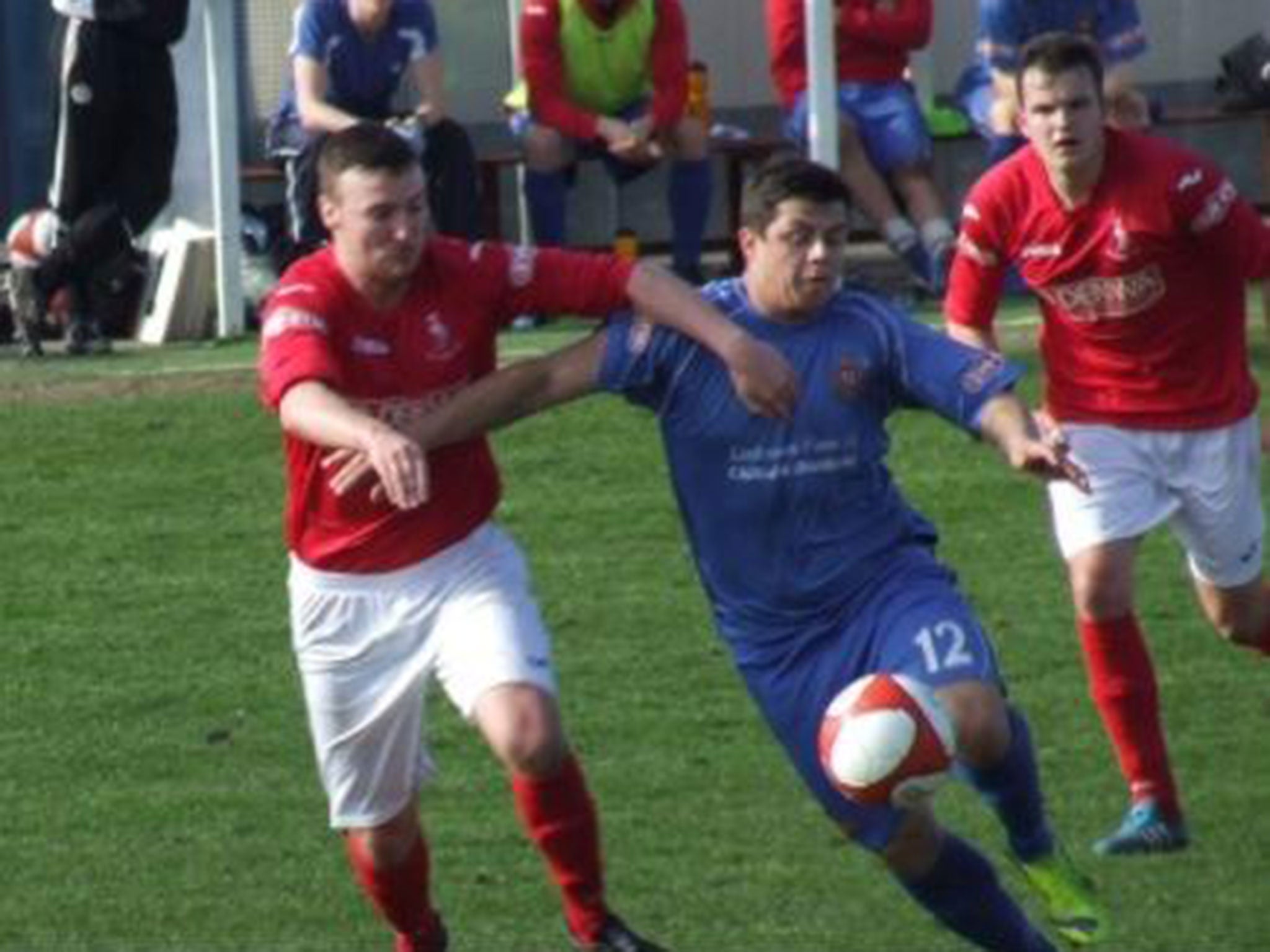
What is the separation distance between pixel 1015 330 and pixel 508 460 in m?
2.58

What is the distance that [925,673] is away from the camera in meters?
9.16

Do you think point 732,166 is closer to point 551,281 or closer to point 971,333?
point 971,333

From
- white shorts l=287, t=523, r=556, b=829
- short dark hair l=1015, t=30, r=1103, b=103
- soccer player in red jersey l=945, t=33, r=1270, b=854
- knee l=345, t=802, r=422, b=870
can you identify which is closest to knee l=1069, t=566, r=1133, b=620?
soccer player in red jersey l=945, t=33, r=1270, b=854

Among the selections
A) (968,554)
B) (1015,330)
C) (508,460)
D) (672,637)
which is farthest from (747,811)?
(1015,330)

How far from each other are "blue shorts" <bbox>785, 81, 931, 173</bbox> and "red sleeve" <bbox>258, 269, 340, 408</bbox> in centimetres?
859

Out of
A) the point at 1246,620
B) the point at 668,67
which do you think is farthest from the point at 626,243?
the point at 1246,620

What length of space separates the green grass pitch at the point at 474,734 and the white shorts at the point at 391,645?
0.59m

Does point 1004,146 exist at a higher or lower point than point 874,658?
lower

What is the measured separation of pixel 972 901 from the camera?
9.23 metres

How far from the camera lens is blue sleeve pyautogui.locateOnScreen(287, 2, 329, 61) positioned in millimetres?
17172

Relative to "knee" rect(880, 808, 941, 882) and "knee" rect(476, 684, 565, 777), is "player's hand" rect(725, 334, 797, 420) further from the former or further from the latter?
"knee" rect(880, 808, 941, 882)

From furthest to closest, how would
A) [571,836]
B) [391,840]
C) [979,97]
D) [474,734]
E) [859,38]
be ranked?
[979,97]
[859,38]
[474,734]
[391,840]
[571,836]

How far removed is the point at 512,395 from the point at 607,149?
28.6ft

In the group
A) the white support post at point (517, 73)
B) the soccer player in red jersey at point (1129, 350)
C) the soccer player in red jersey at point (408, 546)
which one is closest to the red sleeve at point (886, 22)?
the white support post at point (517, 73)
